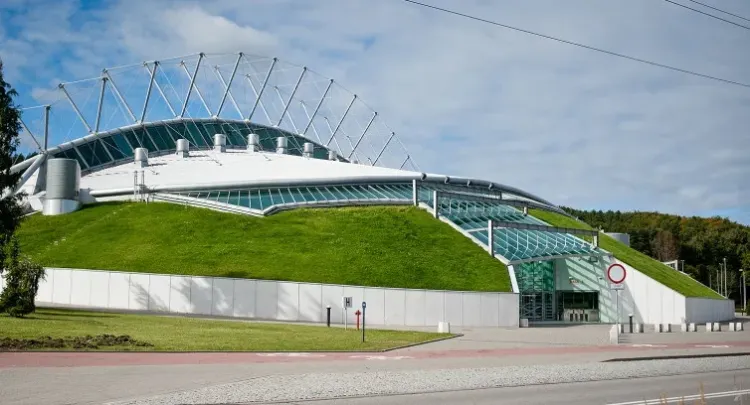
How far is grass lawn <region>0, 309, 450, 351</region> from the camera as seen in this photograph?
104 ft

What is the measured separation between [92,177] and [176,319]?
48.6 meters

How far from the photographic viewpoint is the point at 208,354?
2931cm

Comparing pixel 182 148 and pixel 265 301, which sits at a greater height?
pixel 182 148

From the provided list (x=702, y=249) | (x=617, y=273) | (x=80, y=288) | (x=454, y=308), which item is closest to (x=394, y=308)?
(x=454, y=308)

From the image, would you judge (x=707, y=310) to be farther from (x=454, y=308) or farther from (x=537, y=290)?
(x=454, y=308)

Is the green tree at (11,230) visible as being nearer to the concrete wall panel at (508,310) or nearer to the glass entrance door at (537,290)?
the concrete wall panel at (508,310)

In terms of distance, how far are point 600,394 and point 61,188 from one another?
66548 mm

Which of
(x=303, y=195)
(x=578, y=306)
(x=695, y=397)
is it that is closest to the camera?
(x=695, y=397)

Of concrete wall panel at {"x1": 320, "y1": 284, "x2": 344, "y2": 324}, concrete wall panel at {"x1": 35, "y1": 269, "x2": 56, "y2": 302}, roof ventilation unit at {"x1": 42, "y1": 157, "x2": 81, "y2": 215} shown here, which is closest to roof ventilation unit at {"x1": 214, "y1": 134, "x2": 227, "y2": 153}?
roof ventilation unit at {"x1": 42, "y1": 157, "x2": 81, "y2": 215}

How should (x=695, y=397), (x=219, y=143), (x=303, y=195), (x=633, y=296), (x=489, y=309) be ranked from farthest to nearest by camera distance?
(x=219, y=143) → (x=303, y=195) → (x=633, y=296) → (x=489, y=309) → (x=695, y=397)

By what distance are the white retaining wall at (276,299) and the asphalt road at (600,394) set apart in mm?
29552

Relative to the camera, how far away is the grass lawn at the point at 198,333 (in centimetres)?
3169

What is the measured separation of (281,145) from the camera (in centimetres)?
10856

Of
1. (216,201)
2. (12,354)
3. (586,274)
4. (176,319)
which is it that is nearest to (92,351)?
(12,354)
